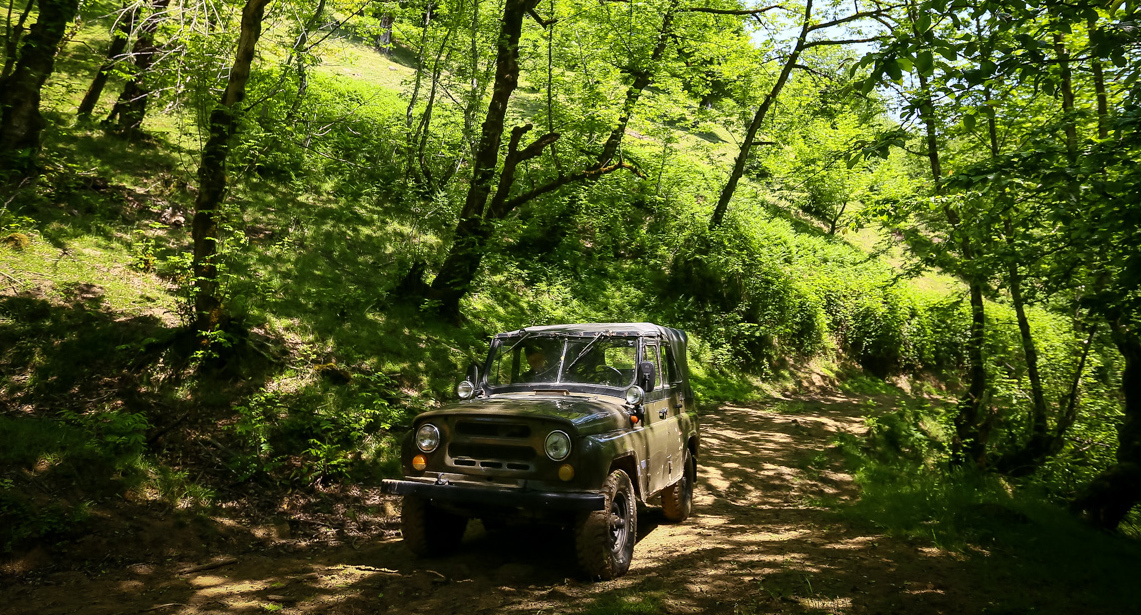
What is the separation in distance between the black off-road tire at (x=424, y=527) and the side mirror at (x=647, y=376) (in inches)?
82.8

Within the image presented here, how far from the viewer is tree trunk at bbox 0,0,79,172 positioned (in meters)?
9.31

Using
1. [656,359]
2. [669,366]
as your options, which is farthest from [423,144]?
[656,359]

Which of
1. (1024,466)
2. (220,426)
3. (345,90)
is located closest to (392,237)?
(345,90)

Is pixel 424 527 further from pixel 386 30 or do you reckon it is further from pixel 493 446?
pixel 386 30

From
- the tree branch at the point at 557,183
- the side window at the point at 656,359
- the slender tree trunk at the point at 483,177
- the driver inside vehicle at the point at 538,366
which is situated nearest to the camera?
the driver inside vehicle at the point at 538,366

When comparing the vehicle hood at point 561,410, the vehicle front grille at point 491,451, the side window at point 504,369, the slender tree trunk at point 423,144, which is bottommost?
the vehicle front grille at point 491,451

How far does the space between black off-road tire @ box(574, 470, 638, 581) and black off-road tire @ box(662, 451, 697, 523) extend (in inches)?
69.9

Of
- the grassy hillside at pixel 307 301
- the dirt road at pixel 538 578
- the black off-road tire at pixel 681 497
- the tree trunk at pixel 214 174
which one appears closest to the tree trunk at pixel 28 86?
the grassy hillside at pixel 307 301

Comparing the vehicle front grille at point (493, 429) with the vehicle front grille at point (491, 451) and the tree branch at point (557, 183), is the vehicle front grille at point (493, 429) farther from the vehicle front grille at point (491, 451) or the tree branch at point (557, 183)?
the tree branch at point (557, 183)

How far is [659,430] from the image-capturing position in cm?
671

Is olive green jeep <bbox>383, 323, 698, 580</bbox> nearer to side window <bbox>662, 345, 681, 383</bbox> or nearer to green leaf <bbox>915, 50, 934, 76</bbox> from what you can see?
side window <bbox>662, 345, 681, 383</bbox>

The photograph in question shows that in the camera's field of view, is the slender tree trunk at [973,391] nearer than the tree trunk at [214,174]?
No

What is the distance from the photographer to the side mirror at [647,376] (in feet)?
20.3

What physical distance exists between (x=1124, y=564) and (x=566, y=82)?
14.9 m
